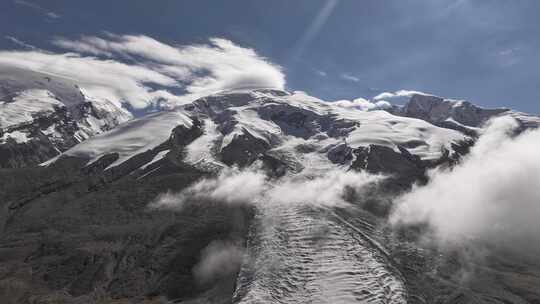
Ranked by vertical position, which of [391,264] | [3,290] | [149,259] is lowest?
[3,290]

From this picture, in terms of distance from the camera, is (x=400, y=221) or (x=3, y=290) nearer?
(x=3, y=290)

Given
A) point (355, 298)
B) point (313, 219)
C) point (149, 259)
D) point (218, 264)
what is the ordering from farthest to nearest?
point (313, 219)
point (149, 259)
point (218, 264)
point (355, 298)

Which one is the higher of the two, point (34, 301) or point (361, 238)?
point (361, 238)

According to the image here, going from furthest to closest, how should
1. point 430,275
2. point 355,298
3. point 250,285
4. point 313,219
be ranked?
1. point 313,219
2. point 430,275
3. point 250,285
4. point 355,298

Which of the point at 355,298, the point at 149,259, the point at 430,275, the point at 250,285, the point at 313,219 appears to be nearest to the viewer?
the point at 355,298

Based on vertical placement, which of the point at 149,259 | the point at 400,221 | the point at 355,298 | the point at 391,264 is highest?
the point at 400,221

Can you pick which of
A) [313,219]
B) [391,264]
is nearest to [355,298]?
[391,264]

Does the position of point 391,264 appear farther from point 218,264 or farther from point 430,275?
point 218,264

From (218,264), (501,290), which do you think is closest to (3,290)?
(218,264)

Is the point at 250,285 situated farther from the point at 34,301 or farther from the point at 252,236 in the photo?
the point at 34,301
